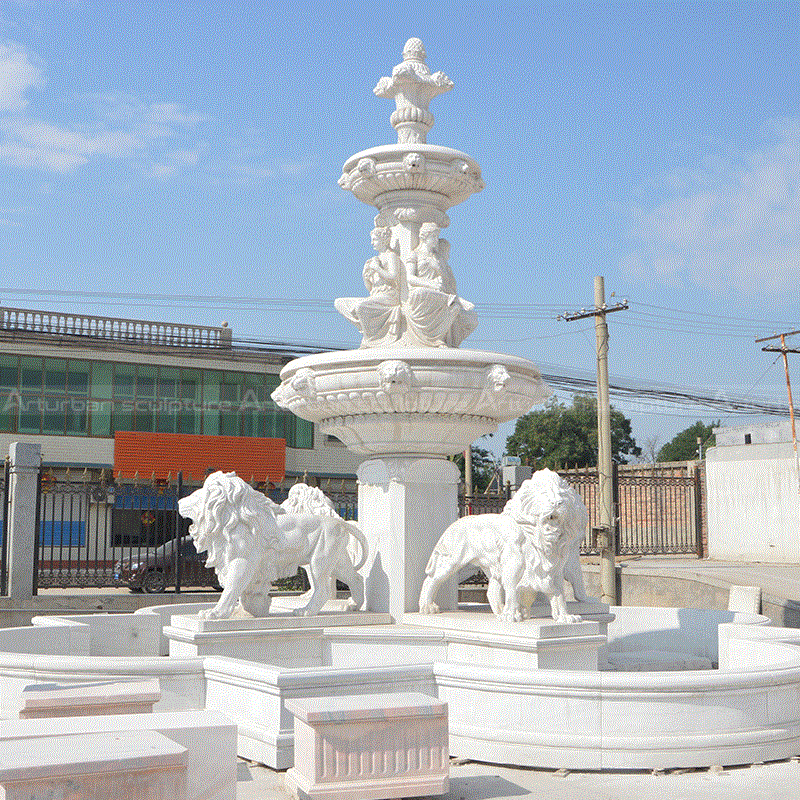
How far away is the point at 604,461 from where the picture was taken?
52.1 ft

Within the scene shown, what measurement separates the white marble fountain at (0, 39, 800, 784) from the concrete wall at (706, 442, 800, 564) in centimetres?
1345

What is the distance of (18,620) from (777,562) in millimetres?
16027

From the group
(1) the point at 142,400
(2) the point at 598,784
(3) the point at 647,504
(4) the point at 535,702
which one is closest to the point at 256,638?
(4) the point at 535,702

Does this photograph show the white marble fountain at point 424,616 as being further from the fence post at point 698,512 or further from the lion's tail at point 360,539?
the fence post at point 698,512

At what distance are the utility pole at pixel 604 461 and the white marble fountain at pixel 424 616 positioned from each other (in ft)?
19.0

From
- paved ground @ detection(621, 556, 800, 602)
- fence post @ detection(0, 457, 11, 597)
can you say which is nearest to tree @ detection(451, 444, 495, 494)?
paved ground @ detection(621, 556, 800, 602)

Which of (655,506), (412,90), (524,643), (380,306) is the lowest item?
(524,643)


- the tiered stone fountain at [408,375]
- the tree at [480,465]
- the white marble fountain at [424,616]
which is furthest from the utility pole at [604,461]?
the tree at [480,465]

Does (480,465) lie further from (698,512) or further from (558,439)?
(698,512)

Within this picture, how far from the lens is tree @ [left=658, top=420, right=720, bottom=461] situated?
57.1 m

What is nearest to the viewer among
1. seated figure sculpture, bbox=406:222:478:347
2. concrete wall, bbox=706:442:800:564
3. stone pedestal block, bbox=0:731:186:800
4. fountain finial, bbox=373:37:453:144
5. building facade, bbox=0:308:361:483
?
stone pedestal block, bbox=0:731:186:800

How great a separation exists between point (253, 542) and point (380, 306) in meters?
2.36

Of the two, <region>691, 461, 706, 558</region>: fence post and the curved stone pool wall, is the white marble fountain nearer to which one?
the curved stone pool wall

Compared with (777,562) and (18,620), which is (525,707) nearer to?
(18,620)
